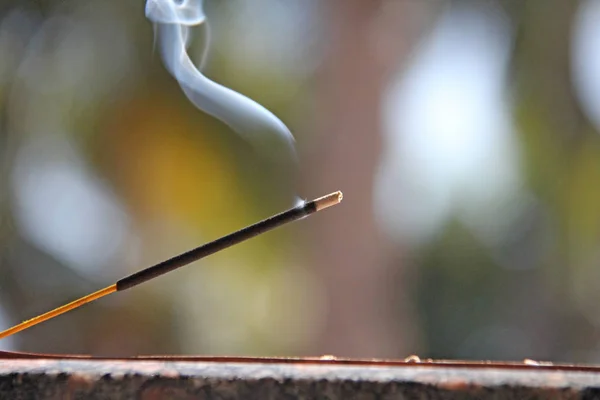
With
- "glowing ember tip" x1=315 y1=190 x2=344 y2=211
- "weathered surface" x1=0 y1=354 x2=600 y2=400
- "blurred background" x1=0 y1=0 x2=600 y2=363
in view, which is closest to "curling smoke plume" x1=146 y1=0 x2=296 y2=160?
"glowing ember tip" x1=315 y1=190 x2=344 y2=211

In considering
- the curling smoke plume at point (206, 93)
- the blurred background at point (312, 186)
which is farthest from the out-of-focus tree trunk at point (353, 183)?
the curling smoke plume at point (206, 93)

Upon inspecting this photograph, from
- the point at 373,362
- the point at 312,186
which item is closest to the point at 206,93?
the point at 373,362

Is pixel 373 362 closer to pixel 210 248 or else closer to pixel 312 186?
pixel 210 248

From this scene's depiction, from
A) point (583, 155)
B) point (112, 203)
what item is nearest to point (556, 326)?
point (583, 155)

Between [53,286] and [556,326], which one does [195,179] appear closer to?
[53,286]

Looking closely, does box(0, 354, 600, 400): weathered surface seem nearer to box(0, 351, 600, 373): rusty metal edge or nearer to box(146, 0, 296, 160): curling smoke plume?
box(0, 351, 600, 373): rusty metal edge

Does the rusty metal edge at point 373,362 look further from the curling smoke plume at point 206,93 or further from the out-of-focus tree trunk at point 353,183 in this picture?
the out-of-focus tree trunk at point 353,183
